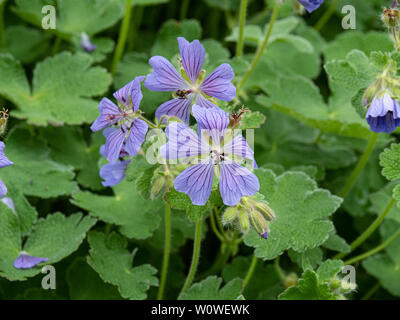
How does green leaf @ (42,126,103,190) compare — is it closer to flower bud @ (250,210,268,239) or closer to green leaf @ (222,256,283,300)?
green leaf @ (222,256,283,300)

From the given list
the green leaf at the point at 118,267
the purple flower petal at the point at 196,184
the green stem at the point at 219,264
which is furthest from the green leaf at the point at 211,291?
the purple flower petal at the point at 196,184

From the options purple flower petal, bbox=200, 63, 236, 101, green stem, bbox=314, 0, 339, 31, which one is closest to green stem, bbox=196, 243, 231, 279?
purple flower petal, bbox=200, 63, 236, 101

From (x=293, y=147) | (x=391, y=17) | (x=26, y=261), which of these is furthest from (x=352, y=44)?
(x=26, y=261)

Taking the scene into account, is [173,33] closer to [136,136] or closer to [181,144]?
[136,136]

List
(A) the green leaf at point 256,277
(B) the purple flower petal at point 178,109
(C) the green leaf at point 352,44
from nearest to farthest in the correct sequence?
1. (B) the purple flower petal at point 178,109
2. (A) the green leaf at point 256,277
3. (C) the green leaf at point 352,44

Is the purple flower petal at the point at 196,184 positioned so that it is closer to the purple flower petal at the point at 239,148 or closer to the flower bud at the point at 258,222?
the purple flower petal at the point at 239,148

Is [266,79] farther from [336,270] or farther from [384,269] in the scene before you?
[336,270]

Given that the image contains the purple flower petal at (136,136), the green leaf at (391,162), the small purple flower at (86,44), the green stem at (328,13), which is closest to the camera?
the purple flower petal at (136,136)

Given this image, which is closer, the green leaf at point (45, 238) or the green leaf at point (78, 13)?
the green leaf at point (45, 238)
